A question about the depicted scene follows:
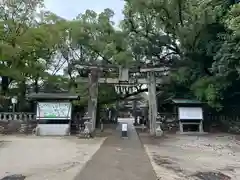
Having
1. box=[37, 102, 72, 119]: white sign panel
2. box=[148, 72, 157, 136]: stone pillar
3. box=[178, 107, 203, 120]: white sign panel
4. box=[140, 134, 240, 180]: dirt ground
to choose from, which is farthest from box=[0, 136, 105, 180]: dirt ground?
box=[178, 107, 203, 120]: white sign panel

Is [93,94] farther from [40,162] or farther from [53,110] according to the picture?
[40,162]

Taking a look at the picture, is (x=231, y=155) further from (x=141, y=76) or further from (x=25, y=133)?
(x=25, y=133)

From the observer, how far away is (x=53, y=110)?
2005 cm

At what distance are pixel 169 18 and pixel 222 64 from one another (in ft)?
18.7

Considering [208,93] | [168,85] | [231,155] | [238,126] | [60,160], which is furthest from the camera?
[168,85]

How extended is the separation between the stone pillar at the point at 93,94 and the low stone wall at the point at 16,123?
158 inches

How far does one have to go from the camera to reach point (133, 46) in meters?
24.0

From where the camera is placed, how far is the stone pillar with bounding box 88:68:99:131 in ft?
64.2

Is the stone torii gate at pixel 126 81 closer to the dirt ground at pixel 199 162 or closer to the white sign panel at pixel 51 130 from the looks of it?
the white sign panel at pixel 51 130

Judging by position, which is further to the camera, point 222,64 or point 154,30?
point 154,30

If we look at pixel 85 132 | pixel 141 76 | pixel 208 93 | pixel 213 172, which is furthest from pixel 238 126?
pixel 213 172

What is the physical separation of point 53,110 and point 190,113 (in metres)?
8.76

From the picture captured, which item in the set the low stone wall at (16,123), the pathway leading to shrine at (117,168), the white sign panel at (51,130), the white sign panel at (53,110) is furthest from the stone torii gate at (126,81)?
the pathway leading to shrine at (117,168)

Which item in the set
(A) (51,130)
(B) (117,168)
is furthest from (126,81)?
(B) (117,168)
